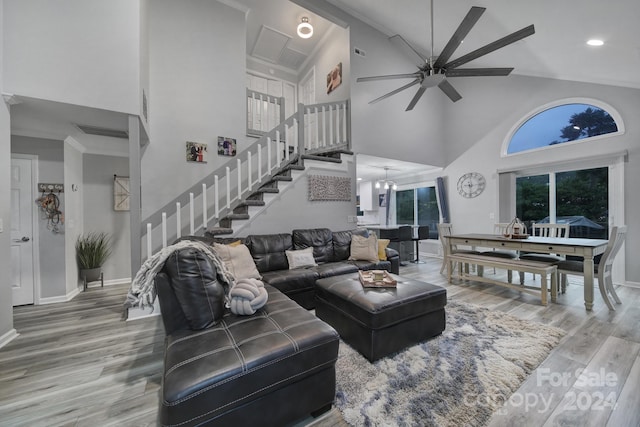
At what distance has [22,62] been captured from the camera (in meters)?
2.30

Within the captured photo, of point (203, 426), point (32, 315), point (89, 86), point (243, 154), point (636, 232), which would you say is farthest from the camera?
point (243, 154)

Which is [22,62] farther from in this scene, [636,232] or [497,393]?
[636,232]

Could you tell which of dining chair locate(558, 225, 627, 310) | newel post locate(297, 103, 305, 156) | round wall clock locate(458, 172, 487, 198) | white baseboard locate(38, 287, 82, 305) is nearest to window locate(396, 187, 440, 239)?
round wall clock locate(458, 172, 487, 198)

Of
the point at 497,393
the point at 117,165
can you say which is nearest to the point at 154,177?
the point at 117,165

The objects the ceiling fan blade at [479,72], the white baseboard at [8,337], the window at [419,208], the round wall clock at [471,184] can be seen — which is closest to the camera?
the white baseboard at [8,337]

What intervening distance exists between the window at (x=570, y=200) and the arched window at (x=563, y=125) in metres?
0.61

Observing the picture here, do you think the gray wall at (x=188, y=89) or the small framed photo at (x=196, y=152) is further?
the small framed photo at (x=196, y=152)

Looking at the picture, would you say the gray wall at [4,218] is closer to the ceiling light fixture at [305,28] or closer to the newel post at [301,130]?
the newel post at [301,130]

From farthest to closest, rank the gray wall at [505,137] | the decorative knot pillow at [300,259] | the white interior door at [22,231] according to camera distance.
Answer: the gray wall at [505,137] → the decorative knot pillow at [300,259] → the white interior door at [22,231]

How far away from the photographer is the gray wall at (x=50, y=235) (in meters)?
3.26

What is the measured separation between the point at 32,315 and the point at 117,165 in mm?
2525

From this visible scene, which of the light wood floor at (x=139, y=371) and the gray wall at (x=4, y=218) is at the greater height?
the gray wall at (x=4, y=218)

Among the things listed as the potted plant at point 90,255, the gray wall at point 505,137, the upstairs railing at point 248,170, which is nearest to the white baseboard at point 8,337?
the upstairs railing at point 248,170

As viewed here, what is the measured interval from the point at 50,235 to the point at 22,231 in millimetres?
273
